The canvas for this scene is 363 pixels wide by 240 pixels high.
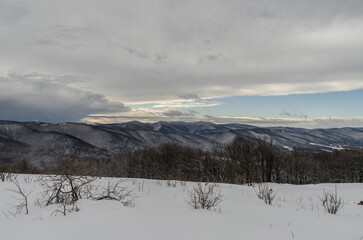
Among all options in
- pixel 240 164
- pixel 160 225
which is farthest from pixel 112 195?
pixel 240 164

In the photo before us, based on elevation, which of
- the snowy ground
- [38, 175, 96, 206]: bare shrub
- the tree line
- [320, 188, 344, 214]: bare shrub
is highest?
[38, 175, 96, 206]: bare shrub

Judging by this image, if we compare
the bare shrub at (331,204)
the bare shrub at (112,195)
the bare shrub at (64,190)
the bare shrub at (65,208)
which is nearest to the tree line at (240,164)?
the bare shrub at (331,204)

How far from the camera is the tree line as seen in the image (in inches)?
2023

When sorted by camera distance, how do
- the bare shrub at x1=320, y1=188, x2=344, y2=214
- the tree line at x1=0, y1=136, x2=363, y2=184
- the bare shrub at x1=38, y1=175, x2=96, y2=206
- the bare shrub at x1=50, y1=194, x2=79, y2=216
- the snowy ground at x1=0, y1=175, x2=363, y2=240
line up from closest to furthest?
the snowy ground at x1=0, y1=175, x2=363, y2=240 → the bare shrub at x1=50, y1=194, x2=79, y2=216 → the bare shrub at x1=38, y1=175, x2=96, y2=206 → the bare shrub at x1=320, y1=188, x2=344, y2=214 → the tree line at x1=0, y1=136, x2=363, y2=184

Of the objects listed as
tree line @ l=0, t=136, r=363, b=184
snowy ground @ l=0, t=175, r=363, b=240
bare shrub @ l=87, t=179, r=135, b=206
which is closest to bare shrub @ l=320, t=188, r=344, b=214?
snowy ground @ l=0, t=175, r=363, b=240

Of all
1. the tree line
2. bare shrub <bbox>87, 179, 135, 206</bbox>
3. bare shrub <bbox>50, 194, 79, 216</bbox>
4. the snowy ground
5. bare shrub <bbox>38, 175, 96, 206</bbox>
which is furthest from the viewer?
the tree line

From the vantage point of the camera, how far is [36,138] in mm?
185625

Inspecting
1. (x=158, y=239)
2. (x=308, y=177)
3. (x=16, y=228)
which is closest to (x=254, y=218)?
(x=158, y=239)

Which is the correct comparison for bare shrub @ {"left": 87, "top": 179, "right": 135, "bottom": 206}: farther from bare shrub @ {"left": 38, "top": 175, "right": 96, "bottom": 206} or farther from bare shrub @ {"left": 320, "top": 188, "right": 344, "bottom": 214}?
bare shrub @ {"left": 320, "top": 188, "right": 344, "bottom": 214}

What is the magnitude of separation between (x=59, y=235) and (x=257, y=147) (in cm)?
5506

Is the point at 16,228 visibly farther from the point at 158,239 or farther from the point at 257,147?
the point at 257,147

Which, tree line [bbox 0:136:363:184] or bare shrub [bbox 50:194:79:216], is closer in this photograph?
bare shrub [bbox 50:194:79:216]

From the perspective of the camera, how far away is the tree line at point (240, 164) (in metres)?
51.4

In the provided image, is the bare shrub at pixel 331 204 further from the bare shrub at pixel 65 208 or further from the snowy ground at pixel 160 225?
the bare shrub at pixel 65 208
